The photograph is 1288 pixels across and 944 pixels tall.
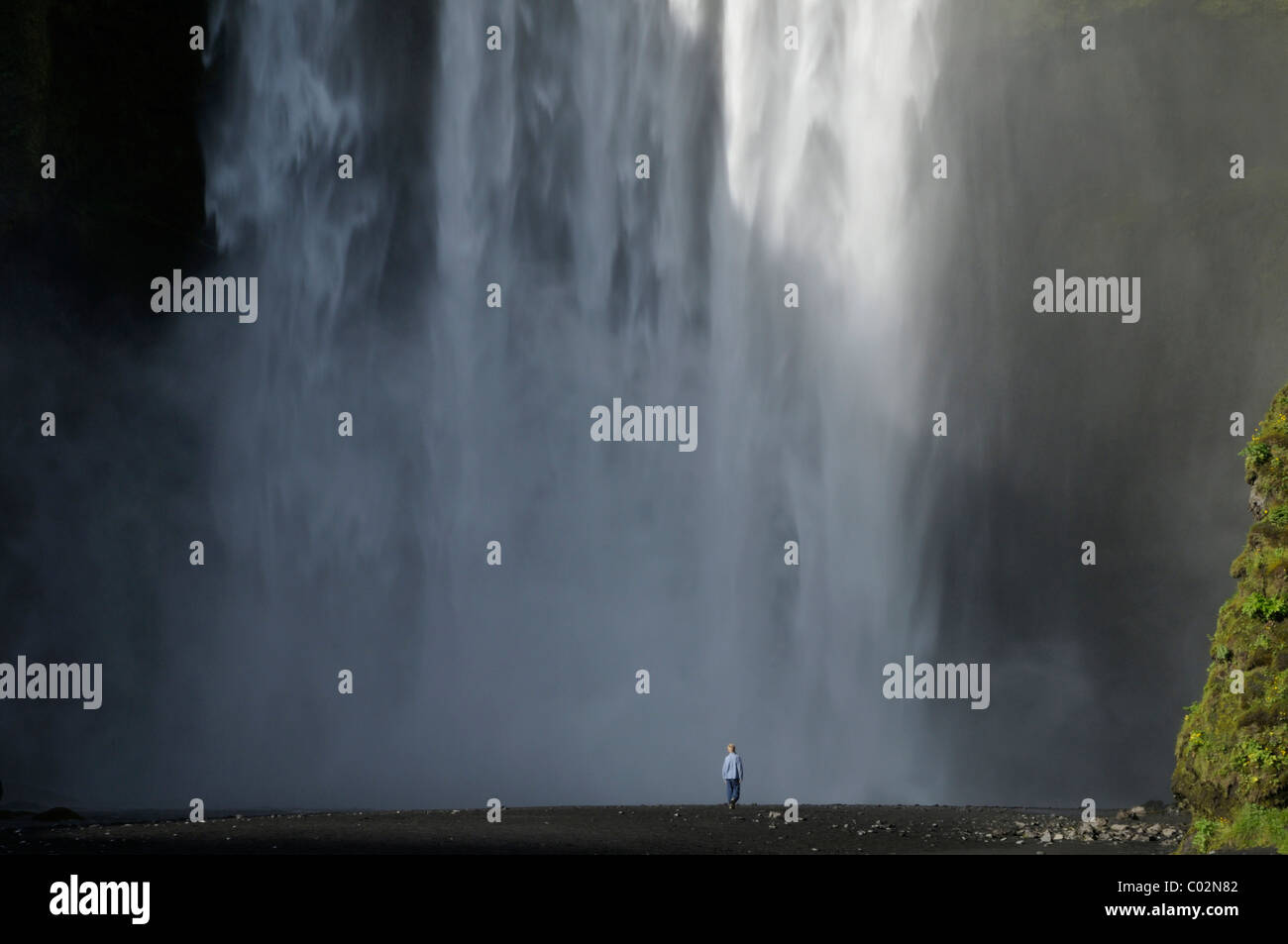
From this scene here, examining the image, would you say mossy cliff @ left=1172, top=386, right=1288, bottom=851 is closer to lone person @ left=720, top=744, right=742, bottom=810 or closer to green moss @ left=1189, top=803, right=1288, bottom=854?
green moss @ left=1189, top=803, right=1288, bottom=854

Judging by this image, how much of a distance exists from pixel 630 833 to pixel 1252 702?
382 inches

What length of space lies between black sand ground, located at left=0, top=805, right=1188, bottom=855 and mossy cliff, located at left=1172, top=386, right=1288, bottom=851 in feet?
8.36

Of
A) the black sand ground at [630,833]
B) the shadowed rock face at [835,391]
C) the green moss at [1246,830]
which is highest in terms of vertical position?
the shadowed rock face at [835,391]

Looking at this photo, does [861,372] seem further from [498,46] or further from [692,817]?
[692,817]

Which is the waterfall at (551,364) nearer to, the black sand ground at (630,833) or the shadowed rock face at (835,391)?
the shadowed rock face at (835,391)

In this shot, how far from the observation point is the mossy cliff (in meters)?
15.9

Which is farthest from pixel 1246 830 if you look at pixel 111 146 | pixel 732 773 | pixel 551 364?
pixel 111 146

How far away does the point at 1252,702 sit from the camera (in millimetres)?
16984

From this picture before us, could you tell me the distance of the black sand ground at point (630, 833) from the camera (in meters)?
19.4

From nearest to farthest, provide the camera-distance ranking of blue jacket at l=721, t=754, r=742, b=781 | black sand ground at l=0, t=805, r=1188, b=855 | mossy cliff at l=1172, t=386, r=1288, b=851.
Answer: mossy cliff at l=1172, t=386, r=1288, b=851 < black sand ground at l=0, t=805, r=1188, b=855 < blue jacket at l=721, t=754, r=742, b=781

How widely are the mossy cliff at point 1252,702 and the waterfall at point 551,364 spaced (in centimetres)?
1988

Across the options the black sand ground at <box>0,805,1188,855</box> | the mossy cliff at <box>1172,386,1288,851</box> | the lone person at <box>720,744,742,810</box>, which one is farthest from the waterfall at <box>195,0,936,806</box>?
the mossy cliff at <box>1172,386,1288,851</box>


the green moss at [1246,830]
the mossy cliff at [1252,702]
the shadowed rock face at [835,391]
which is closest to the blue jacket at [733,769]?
the mossy cliff at [1252,702]

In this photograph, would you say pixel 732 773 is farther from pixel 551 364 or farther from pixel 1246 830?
pixel 551 364
